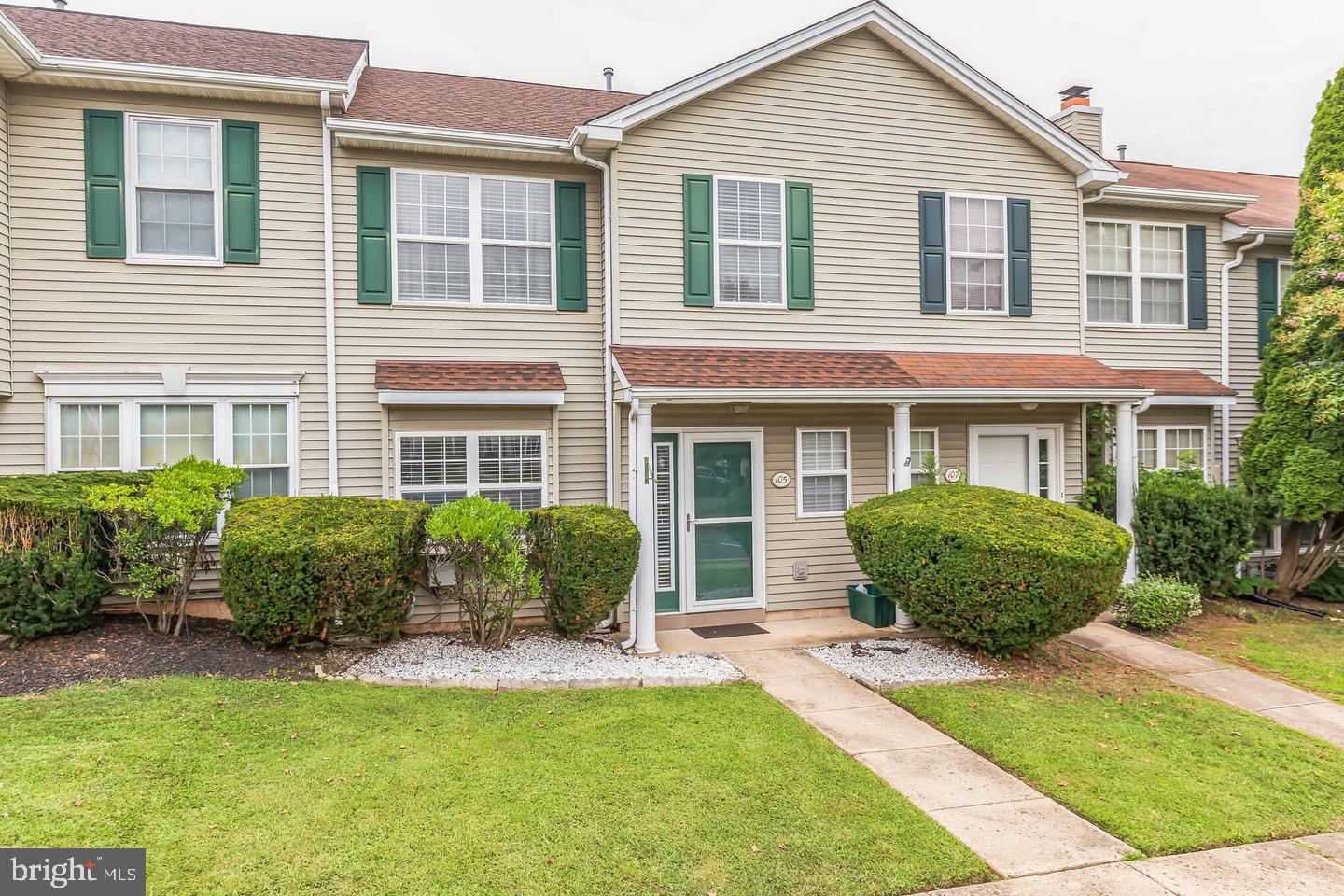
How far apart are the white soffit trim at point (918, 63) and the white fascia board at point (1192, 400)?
308 centimetres

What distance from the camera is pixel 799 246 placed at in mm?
9180

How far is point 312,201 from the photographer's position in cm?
819

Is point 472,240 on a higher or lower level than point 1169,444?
higher

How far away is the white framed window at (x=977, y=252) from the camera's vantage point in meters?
9.82

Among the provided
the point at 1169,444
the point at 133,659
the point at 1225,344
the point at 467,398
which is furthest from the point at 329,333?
the point at 1225,344

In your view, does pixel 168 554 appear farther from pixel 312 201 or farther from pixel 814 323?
pixel 814 323

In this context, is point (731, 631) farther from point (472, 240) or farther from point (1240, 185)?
point (1240, 185)

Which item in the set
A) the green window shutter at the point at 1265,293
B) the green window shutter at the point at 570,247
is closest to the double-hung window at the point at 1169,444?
the green window shutter at the point at 1265,293

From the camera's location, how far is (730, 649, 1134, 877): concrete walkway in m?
4.13

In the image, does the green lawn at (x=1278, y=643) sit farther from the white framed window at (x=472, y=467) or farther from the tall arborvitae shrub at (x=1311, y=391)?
the white framed window at (x=472, y=467)

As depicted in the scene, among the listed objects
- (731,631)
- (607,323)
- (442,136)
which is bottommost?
(731,631)

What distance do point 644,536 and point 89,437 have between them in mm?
5739

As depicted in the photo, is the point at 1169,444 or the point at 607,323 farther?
the point at 1169,444

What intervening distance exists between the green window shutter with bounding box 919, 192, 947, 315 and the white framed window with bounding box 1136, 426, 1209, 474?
403 cm
